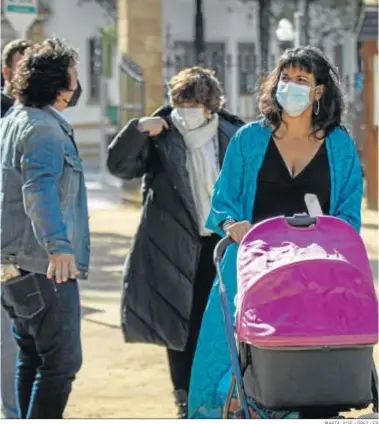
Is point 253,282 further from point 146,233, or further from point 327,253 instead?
point 146,233

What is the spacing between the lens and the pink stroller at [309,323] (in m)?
3.86

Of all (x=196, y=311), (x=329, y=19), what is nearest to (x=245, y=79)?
(x=329, y=19)

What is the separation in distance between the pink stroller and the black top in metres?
0.53

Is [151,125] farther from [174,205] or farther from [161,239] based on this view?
[161,239]

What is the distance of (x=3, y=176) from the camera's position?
4922 millimetres

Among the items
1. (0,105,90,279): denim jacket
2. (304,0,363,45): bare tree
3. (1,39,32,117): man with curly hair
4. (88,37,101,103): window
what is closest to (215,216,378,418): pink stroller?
(0,105,90,279): denim jacket

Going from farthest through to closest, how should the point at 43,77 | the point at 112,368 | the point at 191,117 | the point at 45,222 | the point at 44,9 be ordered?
the point at 44,9 → the point at 112,368 → the point at 191,117 → the point at 43,77 → the point at 45,222

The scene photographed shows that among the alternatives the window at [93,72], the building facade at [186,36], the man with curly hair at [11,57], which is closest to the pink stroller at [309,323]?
the man with curly hair at [11,57]

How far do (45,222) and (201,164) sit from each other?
1.30m

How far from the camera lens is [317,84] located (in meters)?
4.58

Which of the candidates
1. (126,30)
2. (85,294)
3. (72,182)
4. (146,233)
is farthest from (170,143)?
(126,30)

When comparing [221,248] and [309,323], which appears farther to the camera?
[221,248]

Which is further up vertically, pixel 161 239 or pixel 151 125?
pixel 151 125

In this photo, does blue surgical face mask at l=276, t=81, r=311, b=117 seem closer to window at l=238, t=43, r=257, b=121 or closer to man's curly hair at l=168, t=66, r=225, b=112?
man's curly hair at l=168, t=66, r=225, b=112
